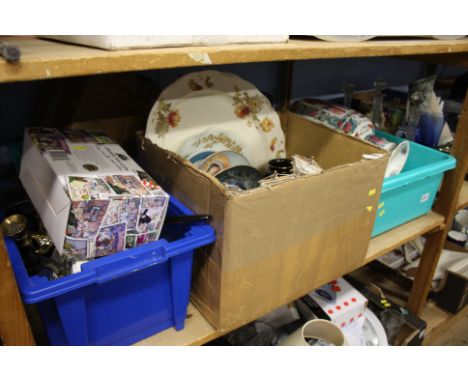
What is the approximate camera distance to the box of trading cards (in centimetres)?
56

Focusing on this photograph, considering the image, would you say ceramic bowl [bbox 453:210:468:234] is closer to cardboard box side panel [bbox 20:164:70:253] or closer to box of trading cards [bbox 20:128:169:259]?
box of trading cards [bbox 20:128:169:259]

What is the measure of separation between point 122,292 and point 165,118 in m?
0.40

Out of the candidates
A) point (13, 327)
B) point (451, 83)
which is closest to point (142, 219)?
point (13, 327)

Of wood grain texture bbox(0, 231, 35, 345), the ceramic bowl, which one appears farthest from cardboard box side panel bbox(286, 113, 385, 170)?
the ceramic bowl

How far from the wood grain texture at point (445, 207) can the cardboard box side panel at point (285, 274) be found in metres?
0.42

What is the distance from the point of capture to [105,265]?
22.0 inches

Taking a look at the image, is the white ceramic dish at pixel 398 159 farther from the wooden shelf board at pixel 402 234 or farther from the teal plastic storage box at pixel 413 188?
the wooden shelf board at pixel 402 234

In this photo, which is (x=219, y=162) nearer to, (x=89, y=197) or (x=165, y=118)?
(x=165, y=118)

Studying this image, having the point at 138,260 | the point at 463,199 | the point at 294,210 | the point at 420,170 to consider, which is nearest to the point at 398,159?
the point at 420,170

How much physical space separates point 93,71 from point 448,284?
4.87 feet

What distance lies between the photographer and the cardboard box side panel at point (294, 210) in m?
0.64

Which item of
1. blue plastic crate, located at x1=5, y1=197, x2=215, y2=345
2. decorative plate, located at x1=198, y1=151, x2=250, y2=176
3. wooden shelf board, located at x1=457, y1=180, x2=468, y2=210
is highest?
decorative plate, located at x1=198, y1=151, x2=250, y2=176

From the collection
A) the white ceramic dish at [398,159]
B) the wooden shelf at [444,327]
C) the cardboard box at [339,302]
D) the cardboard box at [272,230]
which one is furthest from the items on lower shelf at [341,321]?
the white ceramic dish at [398,159]
